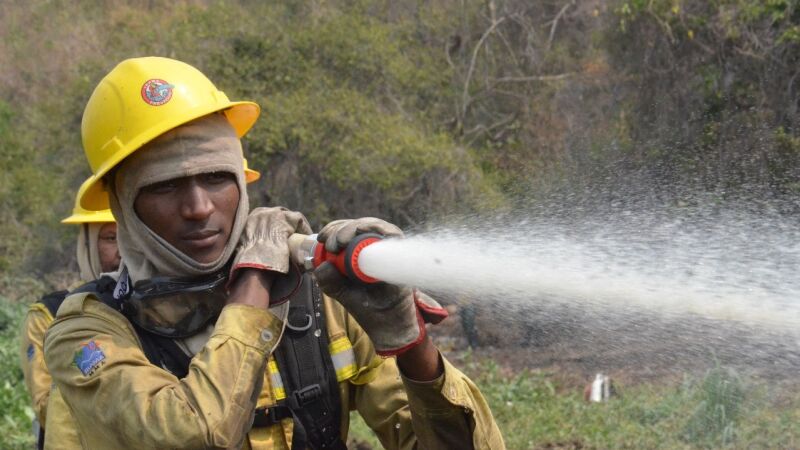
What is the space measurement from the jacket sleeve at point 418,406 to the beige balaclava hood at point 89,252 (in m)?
2.73

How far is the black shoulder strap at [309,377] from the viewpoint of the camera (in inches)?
109

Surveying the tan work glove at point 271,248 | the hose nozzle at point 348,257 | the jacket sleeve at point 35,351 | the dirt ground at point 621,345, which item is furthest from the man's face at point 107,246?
the hose nozzle at point 348,257

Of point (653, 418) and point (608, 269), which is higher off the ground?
point (608, 269)

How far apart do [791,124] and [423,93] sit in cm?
446

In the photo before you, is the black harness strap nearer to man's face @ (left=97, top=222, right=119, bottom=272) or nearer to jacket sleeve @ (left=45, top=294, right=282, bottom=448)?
jacket sleeve @ (left=45, top=294, right=282, bottom=448)

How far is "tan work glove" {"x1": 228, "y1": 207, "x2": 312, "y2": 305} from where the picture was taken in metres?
2.67

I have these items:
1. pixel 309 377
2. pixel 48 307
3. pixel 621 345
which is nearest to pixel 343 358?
pixel 309 377

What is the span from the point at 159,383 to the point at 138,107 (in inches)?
32.3

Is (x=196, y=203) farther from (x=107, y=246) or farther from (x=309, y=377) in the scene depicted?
(x=107, y=246)

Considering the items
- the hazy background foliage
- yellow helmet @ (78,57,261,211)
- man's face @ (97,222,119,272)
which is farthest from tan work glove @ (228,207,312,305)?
the hazy background foliage

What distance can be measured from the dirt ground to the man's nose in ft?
3.12

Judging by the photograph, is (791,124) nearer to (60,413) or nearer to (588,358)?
(588,358)

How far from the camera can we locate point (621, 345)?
15.8 feet

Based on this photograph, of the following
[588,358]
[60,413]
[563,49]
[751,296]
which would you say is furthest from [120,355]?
[563,49]
